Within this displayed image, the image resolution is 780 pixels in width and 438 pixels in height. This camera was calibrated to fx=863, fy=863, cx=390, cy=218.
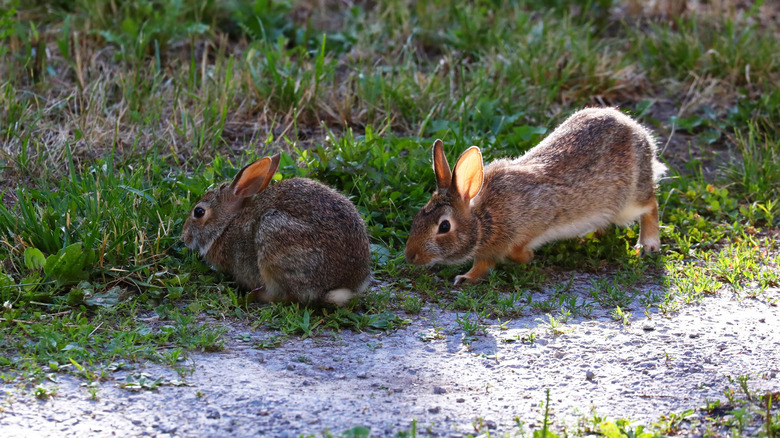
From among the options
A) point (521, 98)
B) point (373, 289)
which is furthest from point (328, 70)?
point (373, 289)

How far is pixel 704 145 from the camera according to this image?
7.08 meters

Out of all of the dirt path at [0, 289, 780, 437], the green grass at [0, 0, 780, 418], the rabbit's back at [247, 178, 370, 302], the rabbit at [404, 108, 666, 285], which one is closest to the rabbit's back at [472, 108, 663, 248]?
the rabbit at [404, 108, 666, 285]

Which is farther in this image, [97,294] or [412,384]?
[97,294]

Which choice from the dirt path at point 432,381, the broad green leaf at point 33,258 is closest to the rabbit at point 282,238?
the dirt path at point 432,381

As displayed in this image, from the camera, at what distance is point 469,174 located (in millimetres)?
5074

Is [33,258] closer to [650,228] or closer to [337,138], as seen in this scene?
[337,138]

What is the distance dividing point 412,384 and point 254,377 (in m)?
0.69

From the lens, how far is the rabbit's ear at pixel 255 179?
478 centimetres

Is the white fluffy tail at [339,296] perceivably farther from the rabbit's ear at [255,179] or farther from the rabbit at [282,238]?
the rabbit's ear at [255,179]

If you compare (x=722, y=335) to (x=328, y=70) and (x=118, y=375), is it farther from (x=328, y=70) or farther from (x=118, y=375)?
(x=328, y=70)

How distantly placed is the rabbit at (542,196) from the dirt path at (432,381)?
24.9 inches

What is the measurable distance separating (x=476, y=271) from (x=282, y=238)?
1.36m

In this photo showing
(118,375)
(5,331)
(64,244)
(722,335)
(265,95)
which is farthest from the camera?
(265,95)

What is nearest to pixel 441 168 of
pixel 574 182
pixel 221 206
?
pixel 574 182
